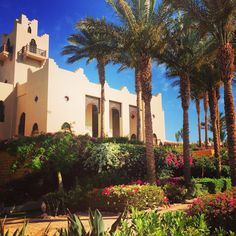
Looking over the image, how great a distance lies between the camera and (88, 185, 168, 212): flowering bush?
1178 cm

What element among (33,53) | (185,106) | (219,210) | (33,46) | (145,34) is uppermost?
(33,46)

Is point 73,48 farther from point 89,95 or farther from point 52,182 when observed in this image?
point 52,182

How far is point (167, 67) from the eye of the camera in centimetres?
1755

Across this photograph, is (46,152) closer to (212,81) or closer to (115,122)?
(212,81)

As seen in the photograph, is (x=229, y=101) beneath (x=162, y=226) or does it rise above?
above

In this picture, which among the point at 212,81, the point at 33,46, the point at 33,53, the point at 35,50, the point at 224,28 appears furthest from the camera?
the point at 33,46

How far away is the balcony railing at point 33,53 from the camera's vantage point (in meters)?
30.4

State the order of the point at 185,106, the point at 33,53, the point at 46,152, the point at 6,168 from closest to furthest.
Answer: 1. the point at 46,152
2. the point at 185,106
3. the point at 6,168
4. the point at 33,53

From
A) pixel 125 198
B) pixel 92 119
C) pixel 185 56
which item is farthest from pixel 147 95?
pixel 92 119

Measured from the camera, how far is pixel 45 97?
24531 millimetres

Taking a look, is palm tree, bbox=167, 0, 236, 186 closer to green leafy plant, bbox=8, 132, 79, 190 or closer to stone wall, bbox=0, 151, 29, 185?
green leafy plant, bbox=8, 132, 79, 190

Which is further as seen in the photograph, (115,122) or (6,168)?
(115,122)

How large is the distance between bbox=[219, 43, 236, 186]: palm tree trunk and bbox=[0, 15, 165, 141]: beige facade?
49.3 ft

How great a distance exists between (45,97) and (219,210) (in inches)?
771
